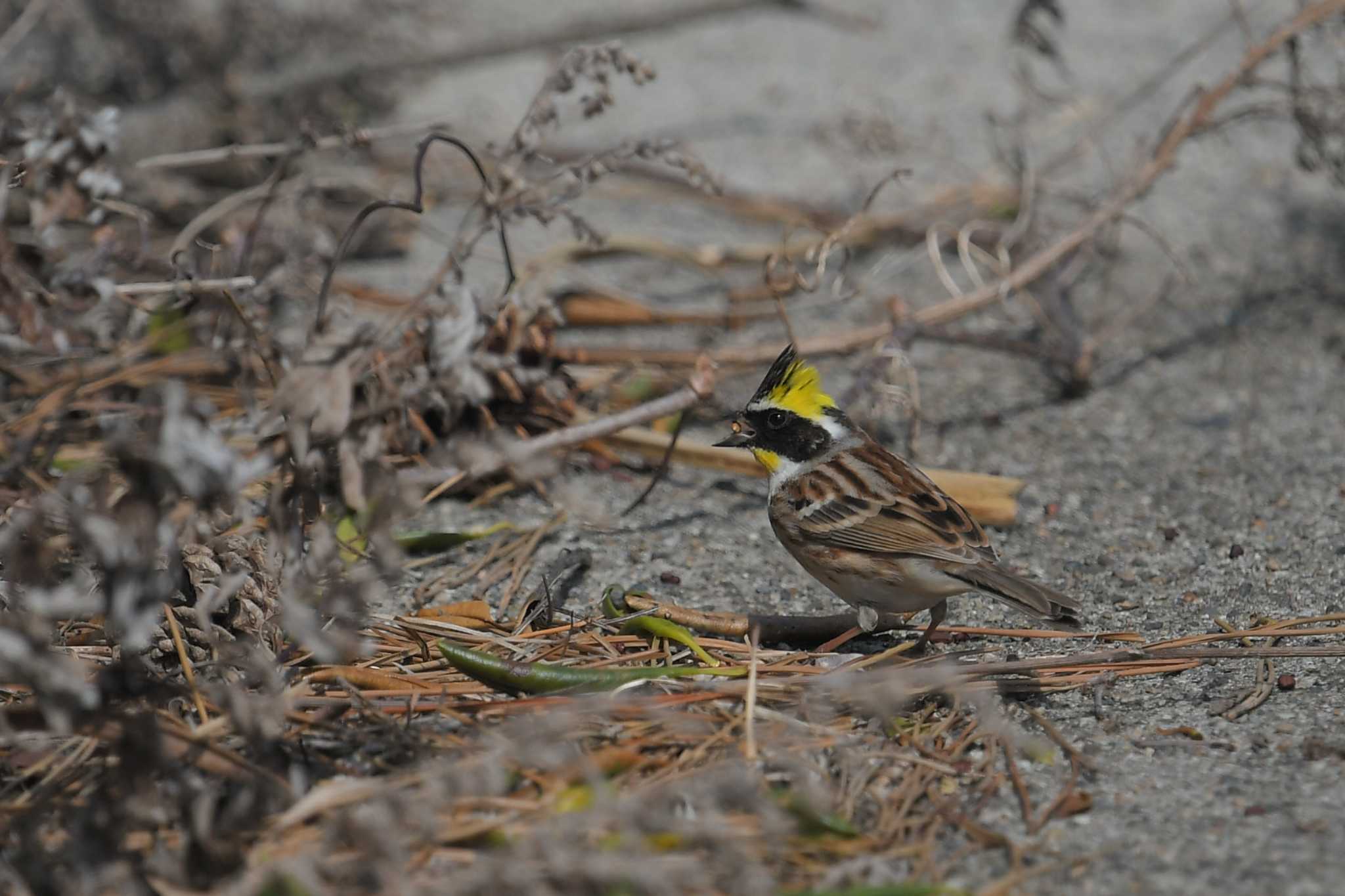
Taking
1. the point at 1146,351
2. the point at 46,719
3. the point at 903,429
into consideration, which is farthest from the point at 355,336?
the point at 1146,351

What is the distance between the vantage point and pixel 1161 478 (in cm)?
499

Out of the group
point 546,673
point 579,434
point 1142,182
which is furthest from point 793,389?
point 1142,182

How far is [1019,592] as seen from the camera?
141 inches

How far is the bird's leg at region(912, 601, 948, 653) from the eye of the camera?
3.93 m

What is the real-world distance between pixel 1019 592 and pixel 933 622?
468 mm

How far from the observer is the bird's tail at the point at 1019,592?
3541mm

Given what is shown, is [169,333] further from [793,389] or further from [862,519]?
[862,519]

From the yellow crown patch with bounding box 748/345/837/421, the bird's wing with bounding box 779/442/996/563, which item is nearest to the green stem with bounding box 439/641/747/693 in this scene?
the bird's wing with bounding box 779/442/996/563

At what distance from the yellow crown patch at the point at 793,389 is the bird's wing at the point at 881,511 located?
0.19 m

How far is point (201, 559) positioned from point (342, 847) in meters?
1.13

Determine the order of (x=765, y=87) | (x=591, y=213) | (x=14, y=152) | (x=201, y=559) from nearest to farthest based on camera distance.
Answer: (x=201, y=559)
(x=14, y=152)
(x=591, y=213)
(x=765, y=87)

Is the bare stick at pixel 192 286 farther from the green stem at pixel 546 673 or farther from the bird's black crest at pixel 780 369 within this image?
the bird's black crest at pixel 780 369

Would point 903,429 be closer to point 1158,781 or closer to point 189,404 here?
point 1158,781

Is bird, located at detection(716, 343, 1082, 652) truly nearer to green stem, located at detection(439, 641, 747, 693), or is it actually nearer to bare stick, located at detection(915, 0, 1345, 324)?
green stem, located at detection(439, 641, 747, 693)
